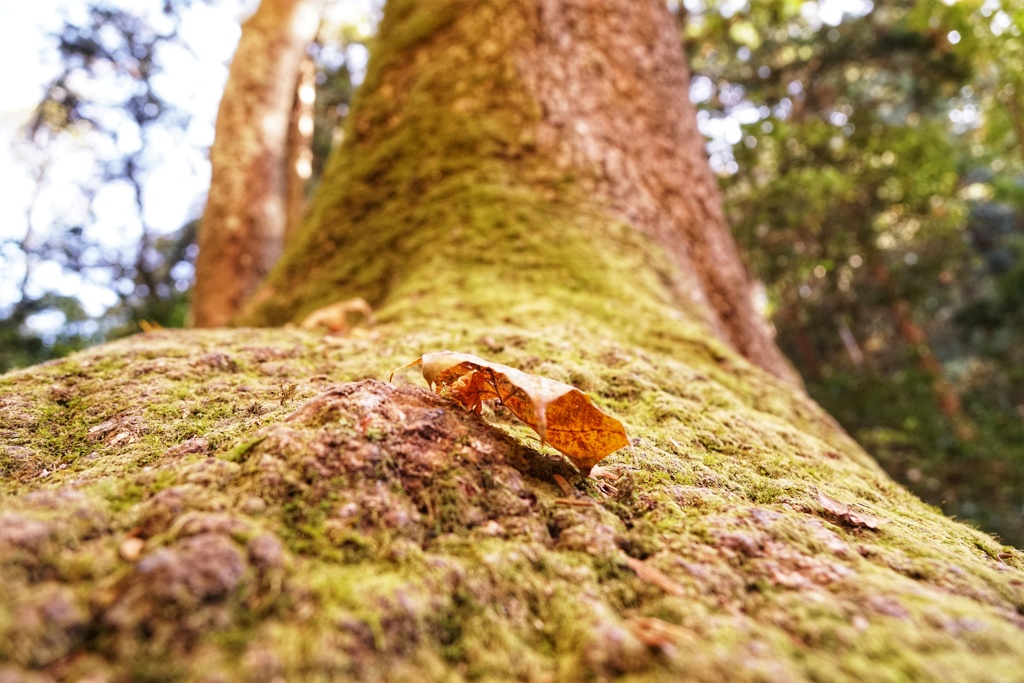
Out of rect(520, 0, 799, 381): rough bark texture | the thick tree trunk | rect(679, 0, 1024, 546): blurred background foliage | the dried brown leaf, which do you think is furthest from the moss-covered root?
rect(679, 0, 1024, 546): blurred background foliage

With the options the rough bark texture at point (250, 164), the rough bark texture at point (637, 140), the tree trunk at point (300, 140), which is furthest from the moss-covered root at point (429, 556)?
the tree trunk at point (300, 140)

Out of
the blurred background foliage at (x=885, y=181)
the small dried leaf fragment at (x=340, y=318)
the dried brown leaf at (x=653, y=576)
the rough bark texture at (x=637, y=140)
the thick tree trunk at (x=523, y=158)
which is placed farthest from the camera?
the blurred background foliage at (x=885, y=181)

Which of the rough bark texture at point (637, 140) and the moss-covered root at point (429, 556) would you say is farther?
the rough bark texture at point (637, 140)

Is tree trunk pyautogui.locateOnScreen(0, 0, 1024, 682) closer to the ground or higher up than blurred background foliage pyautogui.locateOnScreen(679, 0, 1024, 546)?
closer to the ground

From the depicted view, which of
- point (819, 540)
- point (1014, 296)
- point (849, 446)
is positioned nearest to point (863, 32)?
point (1014, 296)

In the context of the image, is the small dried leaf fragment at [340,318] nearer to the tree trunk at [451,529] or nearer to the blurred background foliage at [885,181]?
the tree trunk at [451,529]

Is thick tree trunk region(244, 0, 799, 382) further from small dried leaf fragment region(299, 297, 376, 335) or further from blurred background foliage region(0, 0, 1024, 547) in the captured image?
blurred background foliage region(0, 0, 1024, 547)

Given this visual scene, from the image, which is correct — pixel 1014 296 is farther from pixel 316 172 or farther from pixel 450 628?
pixel 316 172
